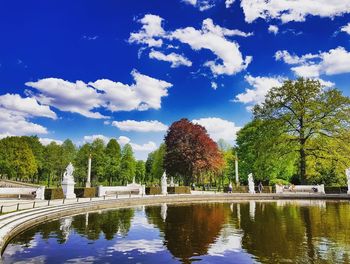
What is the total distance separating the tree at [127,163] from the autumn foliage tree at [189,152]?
3595cm

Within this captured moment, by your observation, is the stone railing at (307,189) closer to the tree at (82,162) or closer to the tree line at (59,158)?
the tree line at (59,158)

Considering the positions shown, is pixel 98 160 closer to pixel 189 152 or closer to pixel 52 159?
pixel 52 159

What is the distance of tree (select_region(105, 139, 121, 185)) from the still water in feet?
204

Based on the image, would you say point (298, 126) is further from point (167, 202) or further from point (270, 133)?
point (167, 202)

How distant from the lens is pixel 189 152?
49969mm

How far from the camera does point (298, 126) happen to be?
42.5 metres

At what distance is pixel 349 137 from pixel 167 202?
24210mm

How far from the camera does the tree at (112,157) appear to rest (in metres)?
80.2

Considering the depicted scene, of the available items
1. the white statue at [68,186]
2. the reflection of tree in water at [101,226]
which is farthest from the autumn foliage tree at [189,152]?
the reflection of tree in water at [101,226]

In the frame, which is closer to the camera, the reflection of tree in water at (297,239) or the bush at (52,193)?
the reflection of tree in water at (297,239)

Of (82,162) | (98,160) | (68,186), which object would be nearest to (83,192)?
(68,186)

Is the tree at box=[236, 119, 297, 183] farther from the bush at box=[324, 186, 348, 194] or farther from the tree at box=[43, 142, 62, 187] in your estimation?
the tree at box=[43, 142, 62, 187]

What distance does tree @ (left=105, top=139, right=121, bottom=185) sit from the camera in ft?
263

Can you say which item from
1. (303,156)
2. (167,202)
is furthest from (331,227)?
(303,156)
